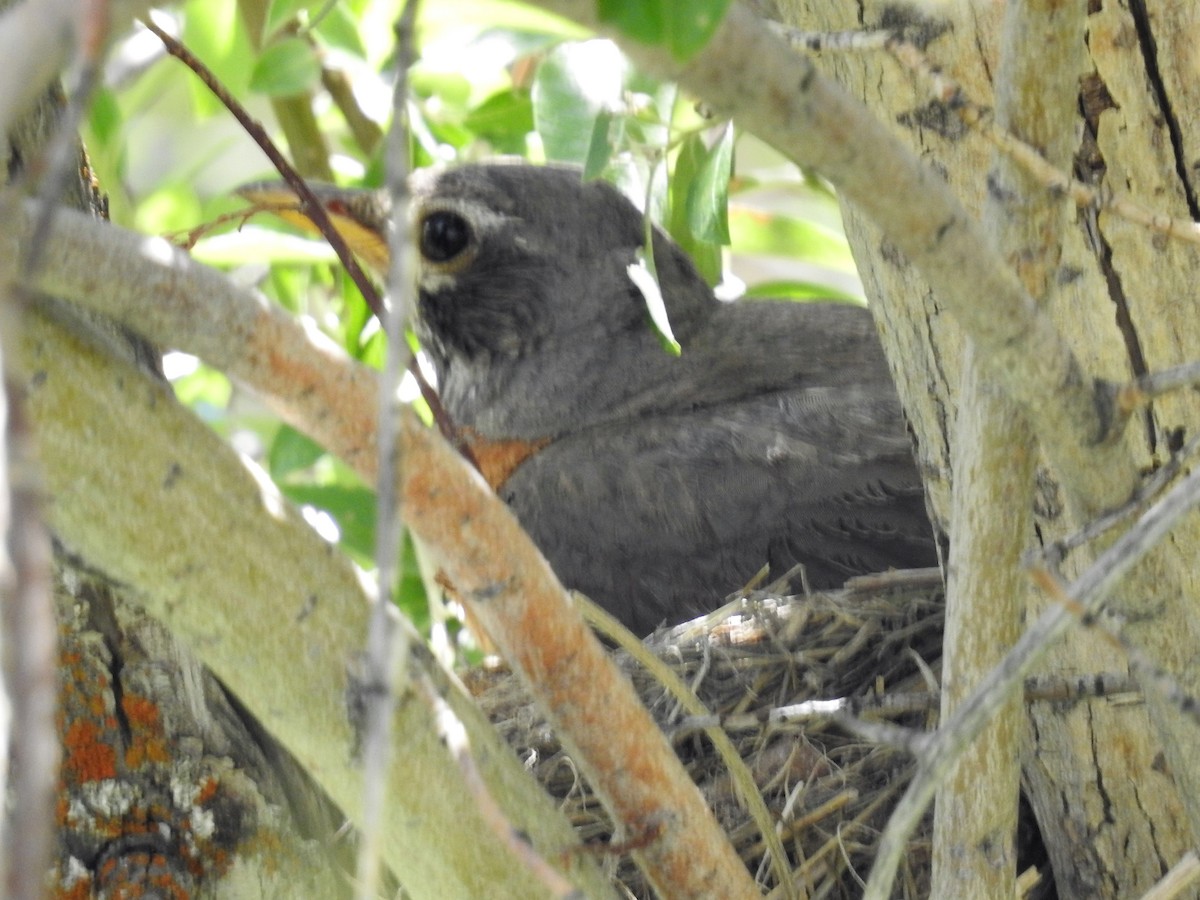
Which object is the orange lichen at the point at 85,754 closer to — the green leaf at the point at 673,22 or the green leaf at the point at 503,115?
the green leaf at the point at 673,22

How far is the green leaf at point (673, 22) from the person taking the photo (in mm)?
1132

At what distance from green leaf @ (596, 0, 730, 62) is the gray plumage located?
2.12 meters

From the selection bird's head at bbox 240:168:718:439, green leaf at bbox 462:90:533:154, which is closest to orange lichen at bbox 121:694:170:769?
green leaf at bbox 462:90:533:154

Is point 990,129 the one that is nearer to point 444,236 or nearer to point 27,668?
point 27,668

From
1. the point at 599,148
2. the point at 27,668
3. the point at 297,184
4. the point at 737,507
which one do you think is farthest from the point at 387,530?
the point at 737,507

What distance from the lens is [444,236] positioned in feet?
13.0

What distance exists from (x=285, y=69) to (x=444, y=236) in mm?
804

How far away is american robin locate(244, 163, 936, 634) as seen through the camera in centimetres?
323

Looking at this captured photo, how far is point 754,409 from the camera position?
350 cm

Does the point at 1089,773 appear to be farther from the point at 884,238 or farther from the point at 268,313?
the point at 268,313

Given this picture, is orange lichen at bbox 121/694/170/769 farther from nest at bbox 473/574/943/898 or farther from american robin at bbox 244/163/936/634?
american robin at bbox 244/163/936/634

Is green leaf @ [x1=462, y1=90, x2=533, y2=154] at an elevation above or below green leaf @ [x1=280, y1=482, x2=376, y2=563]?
above

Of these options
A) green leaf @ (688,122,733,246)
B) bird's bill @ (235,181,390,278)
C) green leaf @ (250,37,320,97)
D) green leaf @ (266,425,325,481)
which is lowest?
green leaf @ (266,425,325,481)

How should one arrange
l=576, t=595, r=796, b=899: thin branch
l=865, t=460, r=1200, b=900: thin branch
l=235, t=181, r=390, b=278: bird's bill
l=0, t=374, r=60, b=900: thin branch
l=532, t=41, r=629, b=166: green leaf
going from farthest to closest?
l=235, t=181, r=390, b=278: bird's bill
l=532, t=41, r=629, b=166: green leaf
l=576, t=595, r=796, b=899: thin branch
l=865, t=460, r=1200, b=900: thin branch
l=0, t=374, r=60, b=900: thin branch
